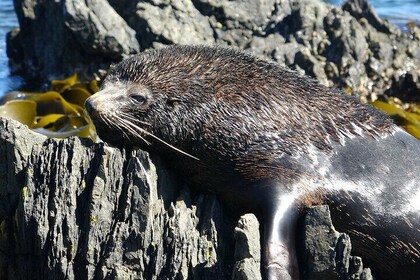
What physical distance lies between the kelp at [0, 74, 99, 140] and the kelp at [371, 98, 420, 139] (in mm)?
3376

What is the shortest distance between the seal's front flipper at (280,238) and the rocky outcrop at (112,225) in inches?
4.5

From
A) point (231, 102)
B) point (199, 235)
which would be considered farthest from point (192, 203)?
point (231, 102)

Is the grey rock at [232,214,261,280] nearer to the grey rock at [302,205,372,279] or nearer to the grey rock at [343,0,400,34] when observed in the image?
the grey rock at [302,205,372,279]

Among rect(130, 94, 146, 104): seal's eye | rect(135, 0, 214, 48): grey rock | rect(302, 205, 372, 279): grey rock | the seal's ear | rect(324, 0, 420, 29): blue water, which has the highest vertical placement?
rect(302, 205, 372, 279): grey rock

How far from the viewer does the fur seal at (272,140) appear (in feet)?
23.4

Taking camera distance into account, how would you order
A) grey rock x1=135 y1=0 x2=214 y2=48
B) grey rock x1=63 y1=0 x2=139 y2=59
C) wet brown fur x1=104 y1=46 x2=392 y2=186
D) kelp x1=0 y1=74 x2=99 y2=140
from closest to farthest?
wet brown fur x1=104 y1=46 x2=392 y2=186 → kelp x1=0 y1=74 x2=99 y2=140 → grey rock x1=135 y1=0 x2=214 y2=48 → grey rock x1=63 y1=0 x2=139 y2=59

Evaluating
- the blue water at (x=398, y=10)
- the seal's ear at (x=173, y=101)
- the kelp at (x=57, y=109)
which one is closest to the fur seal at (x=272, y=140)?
the seal's ear at (x=173, y=101)

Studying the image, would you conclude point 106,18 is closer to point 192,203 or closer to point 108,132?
point 108,132

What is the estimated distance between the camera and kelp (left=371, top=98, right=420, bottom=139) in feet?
35.6

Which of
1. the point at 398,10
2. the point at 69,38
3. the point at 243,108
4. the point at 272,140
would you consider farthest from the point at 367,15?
the point at 398,10

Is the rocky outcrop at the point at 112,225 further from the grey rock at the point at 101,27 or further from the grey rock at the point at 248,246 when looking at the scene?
the grey rock at the point at 101,27

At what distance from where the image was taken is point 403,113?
11.2 meters

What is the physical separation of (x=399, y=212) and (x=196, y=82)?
72.5 inches

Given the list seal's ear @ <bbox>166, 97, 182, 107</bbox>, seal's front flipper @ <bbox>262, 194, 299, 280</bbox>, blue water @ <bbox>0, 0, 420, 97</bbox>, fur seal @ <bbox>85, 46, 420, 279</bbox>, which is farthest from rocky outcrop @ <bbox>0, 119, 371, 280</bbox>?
blue water @ <bbox>0, 0, 420, 97</bbox>
